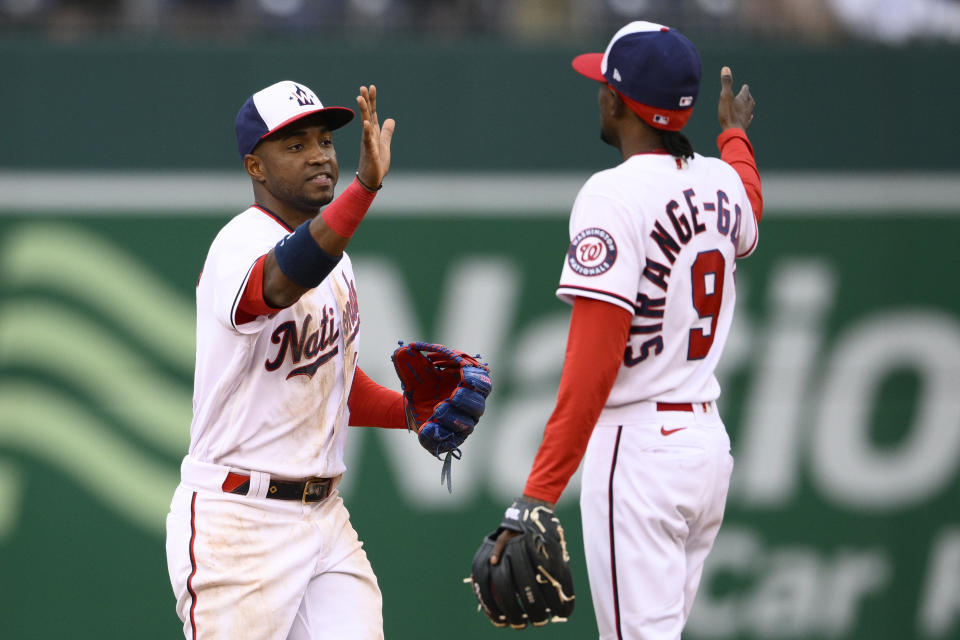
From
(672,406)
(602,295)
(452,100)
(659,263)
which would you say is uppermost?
(452,100)

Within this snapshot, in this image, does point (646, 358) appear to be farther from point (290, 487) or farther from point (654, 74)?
point (290, 487)

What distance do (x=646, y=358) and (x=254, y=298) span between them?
1.07 meters

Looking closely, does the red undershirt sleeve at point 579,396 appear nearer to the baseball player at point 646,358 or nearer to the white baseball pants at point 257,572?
the baseball player at point 646,358

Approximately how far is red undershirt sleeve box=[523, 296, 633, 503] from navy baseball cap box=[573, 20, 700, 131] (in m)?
0.60

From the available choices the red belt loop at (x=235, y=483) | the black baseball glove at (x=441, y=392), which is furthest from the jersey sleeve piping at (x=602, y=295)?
the red belt loop at (x=235, y=483)

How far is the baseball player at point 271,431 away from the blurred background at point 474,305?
7.52 feet

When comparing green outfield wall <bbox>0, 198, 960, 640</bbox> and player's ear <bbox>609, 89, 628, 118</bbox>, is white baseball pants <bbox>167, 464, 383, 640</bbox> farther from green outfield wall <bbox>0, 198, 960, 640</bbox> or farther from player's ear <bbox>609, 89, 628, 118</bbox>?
green outfield wall <bbox>0, 198, 960, 640</bbox>

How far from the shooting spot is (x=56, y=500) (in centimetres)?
571

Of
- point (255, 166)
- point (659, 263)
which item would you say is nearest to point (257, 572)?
point (255, 166)

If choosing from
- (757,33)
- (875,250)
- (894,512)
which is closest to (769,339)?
(875,250)

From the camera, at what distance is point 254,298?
3.08 m

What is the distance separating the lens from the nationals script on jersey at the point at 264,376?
3.30 metres

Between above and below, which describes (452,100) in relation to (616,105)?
above

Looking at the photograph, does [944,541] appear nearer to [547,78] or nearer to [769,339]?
[769,339]
